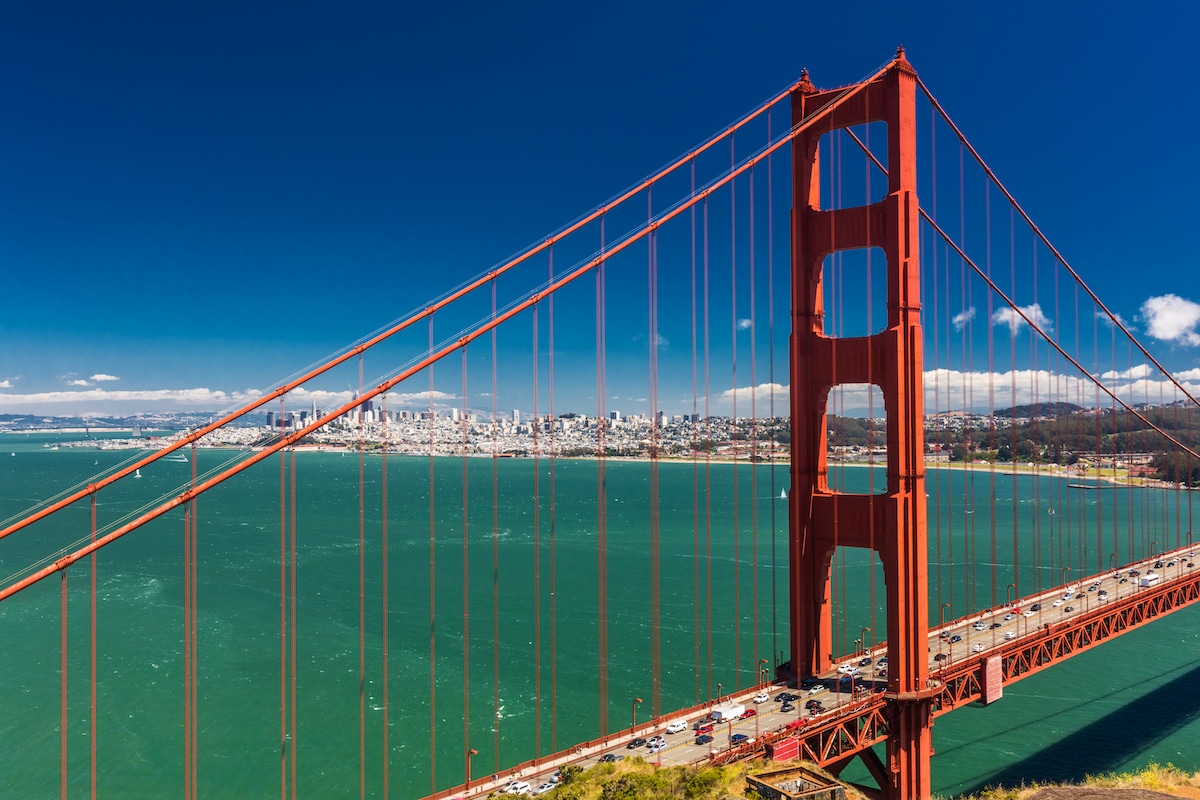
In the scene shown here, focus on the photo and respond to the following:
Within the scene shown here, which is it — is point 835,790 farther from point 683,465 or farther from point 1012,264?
point 683,465

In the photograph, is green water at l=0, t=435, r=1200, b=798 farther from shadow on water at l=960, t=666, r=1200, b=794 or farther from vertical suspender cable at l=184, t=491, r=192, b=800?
vertical suspender cable at l=184, t=491, r=192, b=800

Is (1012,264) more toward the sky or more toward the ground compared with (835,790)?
more toward the sky

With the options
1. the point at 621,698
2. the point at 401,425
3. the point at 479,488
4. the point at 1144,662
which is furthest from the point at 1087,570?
the point at 401,425

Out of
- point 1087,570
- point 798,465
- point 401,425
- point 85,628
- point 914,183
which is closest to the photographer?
point 914,183

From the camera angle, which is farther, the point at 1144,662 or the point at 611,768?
the point at 1144,662

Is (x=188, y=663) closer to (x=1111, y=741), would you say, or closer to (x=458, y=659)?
(x=458, y=659)

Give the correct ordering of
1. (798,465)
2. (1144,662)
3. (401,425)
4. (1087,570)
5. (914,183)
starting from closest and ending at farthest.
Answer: (914,183) < (798,465) < (1144,662) < (1087,570) < (401,425)
